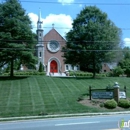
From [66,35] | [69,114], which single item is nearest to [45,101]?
[69,114]

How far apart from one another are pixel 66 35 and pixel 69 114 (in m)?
20.4

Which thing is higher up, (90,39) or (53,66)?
(90,39)

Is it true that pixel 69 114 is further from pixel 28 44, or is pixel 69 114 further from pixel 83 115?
pixel 28 44

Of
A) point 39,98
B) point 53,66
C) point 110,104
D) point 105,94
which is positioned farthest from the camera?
point 53,66

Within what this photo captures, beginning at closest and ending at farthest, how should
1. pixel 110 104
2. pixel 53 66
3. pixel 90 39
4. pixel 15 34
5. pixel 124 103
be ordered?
pixel 110 104, pixel 124 103, pixel 15 34, pixel 90 39, pixel 53 66

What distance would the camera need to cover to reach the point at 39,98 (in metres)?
20.0

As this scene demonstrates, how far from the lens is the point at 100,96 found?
65.3ft

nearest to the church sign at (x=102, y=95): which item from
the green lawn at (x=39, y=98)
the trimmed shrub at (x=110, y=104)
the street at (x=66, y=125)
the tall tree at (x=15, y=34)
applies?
the trimmed shrub at (x=110, y=104)

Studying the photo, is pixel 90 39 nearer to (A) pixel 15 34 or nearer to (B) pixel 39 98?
(A) pixel 15 34

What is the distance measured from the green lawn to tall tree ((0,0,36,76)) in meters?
3.69

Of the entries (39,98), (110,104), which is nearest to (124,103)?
(110,104)

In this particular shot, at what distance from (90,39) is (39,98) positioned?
581 inches

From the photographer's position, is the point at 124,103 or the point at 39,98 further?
the point at 39,98

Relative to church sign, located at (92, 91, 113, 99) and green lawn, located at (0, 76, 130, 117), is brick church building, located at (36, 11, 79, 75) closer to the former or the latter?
green lawn, located at (0, 76, 130, 117)
